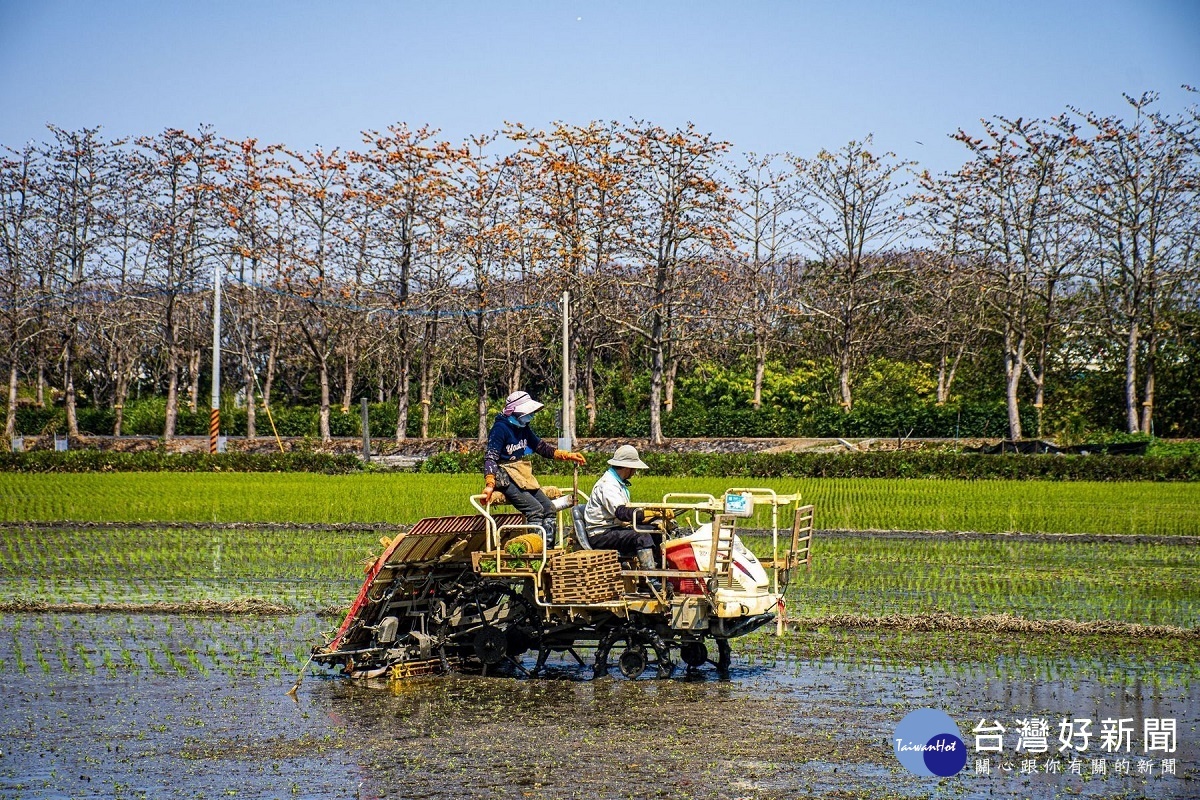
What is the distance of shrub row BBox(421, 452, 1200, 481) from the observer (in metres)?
35.8

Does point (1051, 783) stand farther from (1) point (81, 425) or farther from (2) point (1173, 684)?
(1) point (81, 425)

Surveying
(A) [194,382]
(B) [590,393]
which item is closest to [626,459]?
(B) [590,393]

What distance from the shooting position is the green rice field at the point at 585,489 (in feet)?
85.5

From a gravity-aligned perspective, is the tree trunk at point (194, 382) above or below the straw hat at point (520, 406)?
above

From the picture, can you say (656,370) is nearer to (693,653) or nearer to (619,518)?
(693,653)

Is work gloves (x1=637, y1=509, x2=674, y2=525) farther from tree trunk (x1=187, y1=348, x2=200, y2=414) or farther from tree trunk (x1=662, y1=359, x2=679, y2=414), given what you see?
tree trunk (x1=187, y1=348, x2=200, y2=414)

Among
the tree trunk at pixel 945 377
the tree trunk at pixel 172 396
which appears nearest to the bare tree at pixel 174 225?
the tree trunk at pixel 172 396

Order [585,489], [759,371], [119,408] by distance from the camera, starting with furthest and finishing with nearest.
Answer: [119,408]
[759,371]
[585,489]

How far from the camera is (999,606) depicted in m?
15.1

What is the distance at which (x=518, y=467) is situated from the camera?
11.2 meters

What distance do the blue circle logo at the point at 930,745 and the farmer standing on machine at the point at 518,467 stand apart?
3.36 meters

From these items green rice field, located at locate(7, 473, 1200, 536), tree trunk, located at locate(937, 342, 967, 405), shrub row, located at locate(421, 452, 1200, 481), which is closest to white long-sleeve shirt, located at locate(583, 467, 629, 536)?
green rice field, located at locate(7, 473, 1200, 536)

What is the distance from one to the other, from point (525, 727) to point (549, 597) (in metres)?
Result: 1.90

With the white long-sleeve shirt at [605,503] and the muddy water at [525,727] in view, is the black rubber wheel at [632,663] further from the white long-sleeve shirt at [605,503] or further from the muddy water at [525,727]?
the white long-sleeve shirt at [605,503]
